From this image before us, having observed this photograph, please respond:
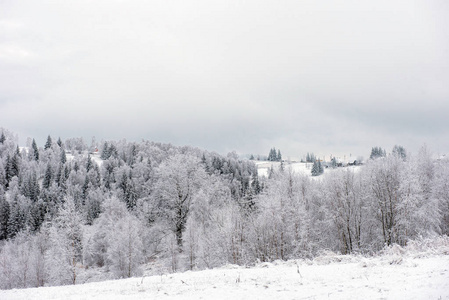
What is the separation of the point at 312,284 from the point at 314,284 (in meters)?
0.07

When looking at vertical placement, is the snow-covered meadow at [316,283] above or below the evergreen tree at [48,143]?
below

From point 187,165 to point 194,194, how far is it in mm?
5027

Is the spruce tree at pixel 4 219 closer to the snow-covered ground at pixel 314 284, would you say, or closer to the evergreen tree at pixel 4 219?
the evergreen tree at pixel 4 219

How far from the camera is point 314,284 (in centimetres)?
1028

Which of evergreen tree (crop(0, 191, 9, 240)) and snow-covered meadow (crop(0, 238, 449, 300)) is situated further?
evergreen tree (crop(0, 191, 9, 240))

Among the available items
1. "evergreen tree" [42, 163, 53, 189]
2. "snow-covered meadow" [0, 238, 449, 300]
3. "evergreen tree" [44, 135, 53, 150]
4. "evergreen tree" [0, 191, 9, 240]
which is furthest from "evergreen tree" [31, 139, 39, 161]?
"snow-covered meadow" [0, 238, 449, 300]

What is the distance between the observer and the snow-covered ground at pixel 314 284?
877 centimetres

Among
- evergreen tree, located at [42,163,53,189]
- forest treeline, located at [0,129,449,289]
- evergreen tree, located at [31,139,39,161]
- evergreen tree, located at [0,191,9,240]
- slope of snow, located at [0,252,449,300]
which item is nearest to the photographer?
slope of snow, located at [0,252,449,300]

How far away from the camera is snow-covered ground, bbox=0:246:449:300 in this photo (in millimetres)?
8773

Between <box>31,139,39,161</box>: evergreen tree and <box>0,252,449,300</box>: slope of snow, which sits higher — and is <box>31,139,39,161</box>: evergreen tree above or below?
above

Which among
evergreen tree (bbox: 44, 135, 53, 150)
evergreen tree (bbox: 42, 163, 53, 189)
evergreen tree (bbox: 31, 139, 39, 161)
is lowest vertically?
evergreen tree (bbox: 42, 163, 53, 189)

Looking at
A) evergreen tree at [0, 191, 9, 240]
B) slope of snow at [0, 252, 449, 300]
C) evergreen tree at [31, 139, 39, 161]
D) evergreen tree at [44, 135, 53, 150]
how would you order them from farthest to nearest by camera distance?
evergreen tree at [44, 135, 53, 150] → evergreen tree at [31, 139, 39, 161] → evergreen tree at [0, 191, 9, 240] → slope of snow at [0, 252, 449, 300]

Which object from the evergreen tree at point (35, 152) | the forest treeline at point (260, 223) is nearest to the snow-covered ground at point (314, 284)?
the forest treeline at point (260, 223)

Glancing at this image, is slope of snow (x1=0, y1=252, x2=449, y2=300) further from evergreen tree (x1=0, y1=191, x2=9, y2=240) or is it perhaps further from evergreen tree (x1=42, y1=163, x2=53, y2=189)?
evergreen tree (x1=42, y1=163, x2=53, y2=189)
